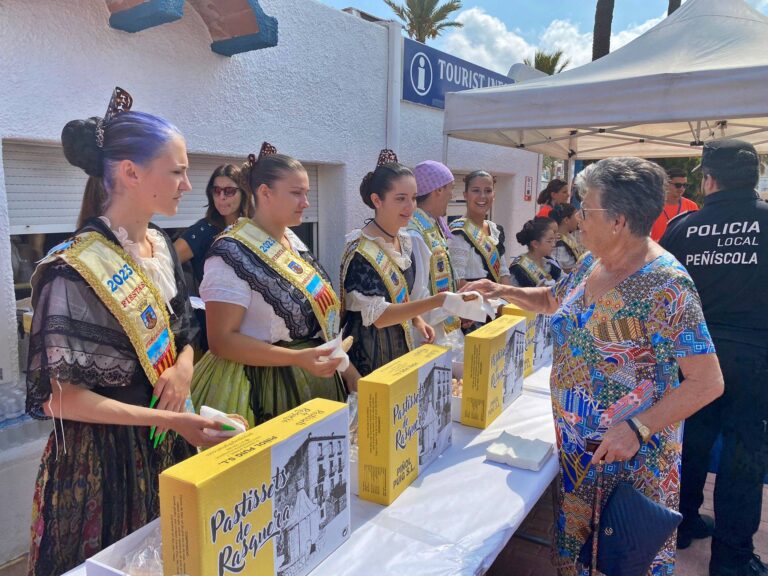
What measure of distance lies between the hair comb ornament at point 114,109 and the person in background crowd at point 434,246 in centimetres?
148

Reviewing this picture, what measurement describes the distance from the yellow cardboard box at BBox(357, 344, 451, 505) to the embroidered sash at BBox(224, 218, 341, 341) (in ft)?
1.34

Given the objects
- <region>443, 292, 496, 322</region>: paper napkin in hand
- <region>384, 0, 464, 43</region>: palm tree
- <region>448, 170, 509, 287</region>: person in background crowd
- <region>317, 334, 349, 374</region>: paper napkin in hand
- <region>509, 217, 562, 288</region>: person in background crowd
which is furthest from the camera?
<region>384, 0, 464, 43</region>: palm tree

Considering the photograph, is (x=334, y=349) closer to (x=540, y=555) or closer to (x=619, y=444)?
(x=619, y=444)

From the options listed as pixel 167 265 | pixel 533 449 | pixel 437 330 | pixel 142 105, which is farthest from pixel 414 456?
pixel 142 105

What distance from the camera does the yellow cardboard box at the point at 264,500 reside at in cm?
96

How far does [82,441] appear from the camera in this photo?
1.37 m

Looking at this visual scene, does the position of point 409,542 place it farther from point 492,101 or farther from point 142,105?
point 492,101

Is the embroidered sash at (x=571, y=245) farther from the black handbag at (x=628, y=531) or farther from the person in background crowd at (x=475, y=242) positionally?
the black handbag at (x=628, y=531)

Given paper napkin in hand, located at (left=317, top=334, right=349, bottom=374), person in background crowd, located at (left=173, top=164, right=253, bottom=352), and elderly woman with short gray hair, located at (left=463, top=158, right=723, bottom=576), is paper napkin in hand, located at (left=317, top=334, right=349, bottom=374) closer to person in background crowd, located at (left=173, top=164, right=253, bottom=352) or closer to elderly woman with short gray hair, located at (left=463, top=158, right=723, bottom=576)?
elderly woman with short gray hair, located at (left=463, top=158, right=723, bottom=576)

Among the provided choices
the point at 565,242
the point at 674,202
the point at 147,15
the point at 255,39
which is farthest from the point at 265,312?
the point at 674,202

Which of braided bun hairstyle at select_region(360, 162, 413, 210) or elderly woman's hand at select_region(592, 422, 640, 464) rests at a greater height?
braided bun hairstyle at select_region(360, 162, 413, 210)

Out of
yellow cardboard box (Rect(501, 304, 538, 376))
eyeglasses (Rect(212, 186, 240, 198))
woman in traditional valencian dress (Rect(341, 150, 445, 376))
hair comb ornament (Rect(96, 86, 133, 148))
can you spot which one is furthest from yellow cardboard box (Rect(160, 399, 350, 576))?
eyeglasses (Rect(212, 186, 240, 198))

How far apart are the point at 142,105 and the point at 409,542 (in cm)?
260

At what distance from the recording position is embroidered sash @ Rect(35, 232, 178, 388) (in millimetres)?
1334
